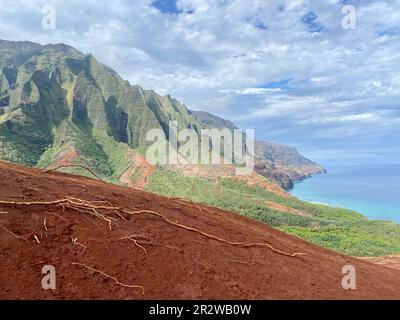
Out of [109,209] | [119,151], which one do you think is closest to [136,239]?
[109,209]

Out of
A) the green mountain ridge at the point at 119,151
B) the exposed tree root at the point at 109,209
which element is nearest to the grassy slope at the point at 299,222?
the green mountain ridge at the point at 119,151

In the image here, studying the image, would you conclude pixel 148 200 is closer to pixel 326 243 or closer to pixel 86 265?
pixel 86 265

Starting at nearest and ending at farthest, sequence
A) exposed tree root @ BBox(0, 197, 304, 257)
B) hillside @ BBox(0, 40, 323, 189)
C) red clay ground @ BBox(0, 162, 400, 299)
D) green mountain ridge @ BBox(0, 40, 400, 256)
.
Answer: red clay ground @ BBox(0, 162, 400, 299) → exposed tree root @ BBox(0, 197, 304, 257) → green mountain ridge @ BBox(0, 40, 400, 256) → hillside @ BBox(0, 40, 323, 189)

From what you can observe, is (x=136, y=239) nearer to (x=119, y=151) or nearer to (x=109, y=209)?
(x=109, y=209)

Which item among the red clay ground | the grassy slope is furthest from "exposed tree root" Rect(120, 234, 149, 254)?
the grassy slope

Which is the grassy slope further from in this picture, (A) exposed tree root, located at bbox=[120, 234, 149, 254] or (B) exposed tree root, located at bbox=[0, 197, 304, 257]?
(A) exposed tree root, located at bbox=[120, 234, 149, 254]

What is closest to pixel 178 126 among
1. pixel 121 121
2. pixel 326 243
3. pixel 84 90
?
pixel 121 121

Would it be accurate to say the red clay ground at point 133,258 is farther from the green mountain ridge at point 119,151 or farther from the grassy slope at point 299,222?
the grassy slope at point 299,222
